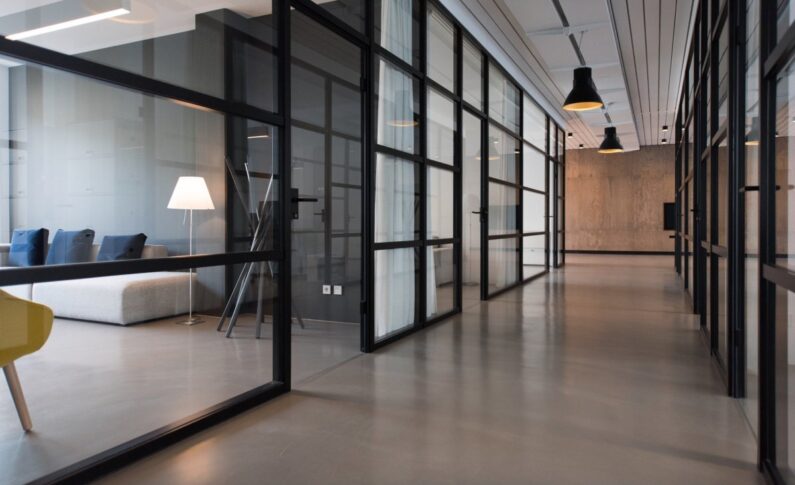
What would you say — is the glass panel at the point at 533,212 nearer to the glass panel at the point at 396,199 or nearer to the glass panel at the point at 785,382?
the glass panel at the point at 396,199

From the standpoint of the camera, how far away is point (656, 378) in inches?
137

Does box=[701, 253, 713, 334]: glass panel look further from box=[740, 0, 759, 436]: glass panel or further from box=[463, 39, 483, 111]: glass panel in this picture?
box=[463, 39, 483, 111]: glass panel

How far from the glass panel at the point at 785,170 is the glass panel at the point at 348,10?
276 cm

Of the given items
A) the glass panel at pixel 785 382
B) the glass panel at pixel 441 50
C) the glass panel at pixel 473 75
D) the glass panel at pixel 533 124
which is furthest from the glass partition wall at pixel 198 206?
the glass panel at pixel 533 124

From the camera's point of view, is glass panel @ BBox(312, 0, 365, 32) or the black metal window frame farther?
the black metal window frame

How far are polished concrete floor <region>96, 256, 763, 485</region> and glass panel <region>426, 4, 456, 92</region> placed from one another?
8.61 ft

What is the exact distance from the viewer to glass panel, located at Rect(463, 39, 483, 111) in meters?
6.26

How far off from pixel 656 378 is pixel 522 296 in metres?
3.86

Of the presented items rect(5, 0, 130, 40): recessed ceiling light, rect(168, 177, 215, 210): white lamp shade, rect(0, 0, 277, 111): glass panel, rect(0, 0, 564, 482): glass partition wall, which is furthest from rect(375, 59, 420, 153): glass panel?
rect(5, 0, 130, 40): recessed ceiling light

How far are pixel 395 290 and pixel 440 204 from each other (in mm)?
1257

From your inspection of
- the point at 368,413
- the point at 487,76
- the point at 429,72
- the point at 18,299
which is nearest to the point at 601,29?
the point at 487,76

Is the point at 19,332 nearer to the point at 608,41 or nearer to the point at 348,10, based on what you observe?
the point at 348,10

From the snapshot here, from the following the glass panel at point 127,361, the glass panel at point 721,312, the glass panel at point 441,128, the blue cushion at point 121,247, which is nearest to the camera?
the glass panel at point 127,361

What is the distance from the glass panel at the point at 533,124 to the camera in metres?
9.02
